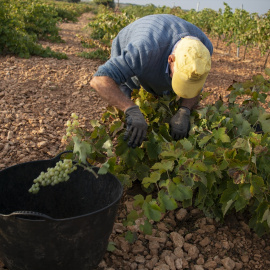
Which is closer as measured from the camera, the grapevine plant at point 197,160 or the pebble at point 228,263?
the grapevine plant at point 197,160

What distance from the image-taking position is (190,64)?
2.22 m

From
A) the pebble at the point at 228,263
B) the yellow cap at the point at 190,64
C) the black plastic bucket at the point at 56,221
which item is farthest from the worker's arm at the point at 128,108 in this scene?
the pebble at the point at 228,263

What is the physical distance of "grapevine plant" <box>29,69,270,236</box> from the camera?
1933mm

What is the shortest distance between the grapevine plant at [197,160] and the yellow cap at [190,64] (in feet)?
1.19

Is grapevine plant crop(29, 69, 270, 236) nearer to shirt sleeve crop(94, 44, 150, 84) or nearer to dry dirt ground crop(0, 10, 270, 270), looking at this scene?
dry dirt ground crop(0, 10, 270, 270)

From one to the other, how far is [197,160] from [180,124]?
0.68 metres

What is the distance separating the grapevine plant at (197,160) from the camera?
193cm

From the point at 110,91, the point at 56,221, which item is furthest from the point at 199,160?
the point at 56,221

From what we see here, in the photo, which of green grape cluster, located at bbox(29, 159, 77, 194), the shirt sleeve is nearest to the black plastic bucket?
green grape cluster, located at bbox(29, 159, 77, 194)

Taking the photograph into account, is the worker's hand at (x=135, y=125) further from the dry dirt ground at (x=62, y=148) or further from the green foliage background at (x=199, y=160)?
the dry dirt ground at (x=62, y=148)

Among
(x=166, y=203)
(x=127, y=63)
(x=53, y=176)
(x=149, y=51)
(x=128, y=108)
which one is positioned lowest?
(x=166, y=203)

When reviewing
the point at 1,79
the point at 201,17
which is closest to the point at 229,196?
the point at 1,79

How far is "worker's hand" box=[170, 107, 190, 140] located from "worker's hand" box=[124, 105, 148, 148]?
0.37 metres

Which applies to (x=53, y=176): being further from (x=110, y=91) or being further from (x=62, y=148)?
(x=62, y=148)
